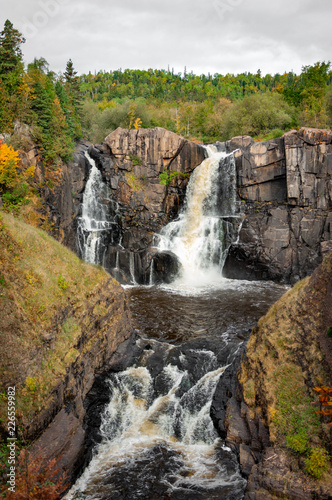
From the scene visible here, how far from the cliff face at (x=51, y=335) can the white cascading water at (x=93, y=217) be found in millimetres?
15908

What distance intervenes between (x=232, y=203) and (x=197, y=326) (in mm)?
18489

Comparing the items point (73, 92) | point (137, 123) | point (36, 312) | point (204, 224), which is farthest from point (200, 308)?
point (73, 92)

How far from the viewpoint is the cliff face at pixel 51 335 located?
10.7 m

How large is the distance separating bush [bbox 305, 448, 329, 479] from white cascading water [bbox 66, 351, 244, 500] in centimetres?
272

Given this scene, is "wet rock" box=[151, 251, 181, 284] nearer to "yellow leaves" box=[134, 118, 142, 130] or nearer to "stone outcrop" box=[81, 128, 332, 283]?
"stone outcrop" box=[81, 128, 332, 283]

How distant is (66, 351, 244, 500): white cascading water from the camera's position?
11.0 m

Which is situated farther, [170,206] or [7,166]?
[170,206]

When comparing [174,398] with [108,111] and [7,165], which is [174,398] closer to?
[7,165]

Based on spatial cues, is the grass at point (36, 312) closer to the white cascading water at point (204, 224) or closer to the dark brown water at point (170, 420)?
the dark brown water at point (170, 420)

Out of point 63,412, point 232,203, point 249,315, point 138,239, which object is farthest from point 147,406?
point 232,203

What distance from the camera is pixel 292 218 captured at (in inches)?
1312

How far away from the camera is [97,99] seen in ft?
415

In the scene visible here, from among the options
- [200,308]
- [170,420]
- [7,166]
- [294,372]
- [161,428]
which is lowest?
[161,428]

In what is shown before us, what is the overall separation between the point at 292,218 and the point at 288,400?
2564 cm
